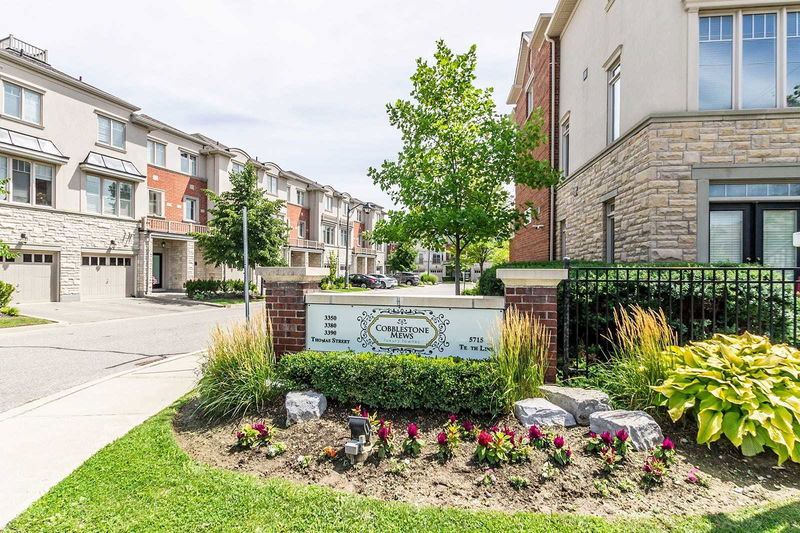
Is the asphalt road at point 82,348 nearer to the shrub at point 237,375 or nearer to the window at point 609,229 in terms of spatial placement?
the shrub at point 237,375

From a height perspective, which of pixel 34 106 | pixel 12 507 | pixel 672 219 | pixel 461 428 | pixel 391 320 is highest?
pixel 34 106

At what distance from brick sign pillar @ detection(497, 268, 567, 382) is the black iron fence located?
0.43 meters

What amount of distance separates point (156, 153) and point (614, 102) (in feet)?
93.4

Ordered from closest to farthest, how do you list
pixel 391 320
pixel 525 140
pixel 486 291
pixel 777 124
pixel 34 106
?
pixel 391 320
pixel 777 124
pixel 525 140
pixel 486 291
pixel 34 106

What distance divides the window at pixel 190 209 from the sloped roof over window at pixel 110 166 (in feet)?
15.9

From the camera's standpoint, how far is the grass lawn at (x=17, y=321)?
518 inches

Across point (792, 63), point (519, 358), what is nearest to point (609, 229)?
point (792, 63)

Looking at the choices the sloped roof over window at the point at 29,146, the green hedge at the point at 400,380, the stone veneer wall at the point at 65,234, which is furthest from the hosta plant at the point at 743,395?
the sloped roof over window at the point at 29,146

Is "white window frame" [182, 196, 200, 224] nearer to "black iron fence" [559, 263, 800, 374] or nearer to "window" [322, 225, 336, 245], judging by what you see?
"window" [322, 225, 336, 245]

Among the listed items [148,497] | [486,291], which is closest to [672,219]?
[486,291]

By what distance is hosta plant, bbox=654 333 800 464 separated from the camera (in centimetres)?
357

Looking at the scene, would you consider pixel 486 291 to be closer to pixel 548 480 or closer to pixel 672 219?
pixel 672 219

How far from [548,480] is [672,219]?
22.6 ft

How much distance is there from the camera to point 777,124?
7.97 m
